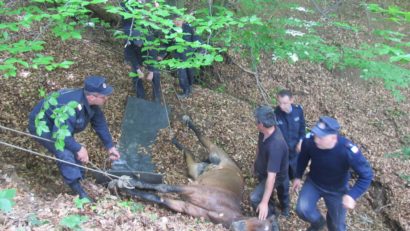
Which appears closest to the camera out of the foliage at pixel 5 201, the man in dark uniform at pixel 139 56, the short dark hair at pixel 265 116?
the foliage at pixel 5 201

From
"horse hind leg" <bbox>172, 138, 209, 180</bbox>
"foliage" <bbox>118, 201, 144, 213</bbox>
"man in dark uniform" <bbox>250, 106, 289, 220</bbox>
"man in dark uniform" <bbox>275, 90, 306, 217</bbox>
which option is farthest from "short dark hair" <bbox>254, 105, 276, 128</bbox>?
"foliage" <bbox>118, 201, 144, 213</bbox>

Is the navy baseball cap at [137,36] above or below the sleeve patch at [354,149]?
above

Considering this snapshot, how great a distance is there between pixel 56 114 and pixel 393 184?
7110mm

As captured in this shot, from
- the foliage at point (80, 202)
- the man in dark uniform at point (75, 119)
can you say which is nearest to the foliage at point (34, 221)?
the foliage at point (80, 202)

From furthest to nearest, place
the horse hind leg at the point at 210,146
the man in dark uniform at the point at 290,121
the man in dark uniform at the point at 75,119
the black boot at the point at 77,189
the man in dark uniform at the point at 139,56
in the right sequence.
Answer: the horse hind leg at the point at 210,146 → the man in dark uniform at the point at 139,56 → the man in dark uniform at the point at 290,121 → the black boot at the point at 77,189 → the man in dark uniform at the point at 75,119

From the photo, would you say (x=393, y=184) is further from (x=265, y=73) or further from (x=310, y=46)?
(x=265, y=73)

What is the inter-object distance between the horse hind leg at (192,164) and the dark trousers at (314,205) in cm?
167

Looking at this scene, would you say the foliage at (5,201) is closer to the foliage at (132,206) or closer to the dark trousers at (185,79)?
the foliage at (132,206)

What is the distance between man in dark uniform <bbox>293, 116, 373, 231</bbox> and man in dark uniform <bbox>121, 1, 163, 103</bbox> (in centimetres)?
276

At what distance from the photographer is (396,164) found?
8.68 metres

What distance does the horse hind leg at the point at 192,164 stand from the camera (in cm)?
594

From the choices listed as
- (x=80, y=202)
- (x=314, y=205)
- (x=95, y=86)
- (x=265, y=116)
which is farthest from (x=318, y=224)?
(x=95, y=86)

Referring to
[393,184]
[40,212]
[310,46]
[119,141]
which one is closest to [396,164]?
[393,184]

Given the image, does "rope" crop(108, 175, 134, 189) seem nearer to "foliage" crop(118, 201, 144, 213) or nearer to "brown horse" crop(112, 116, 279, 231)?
"brown horse" crop(112, 116, 279, 231)
